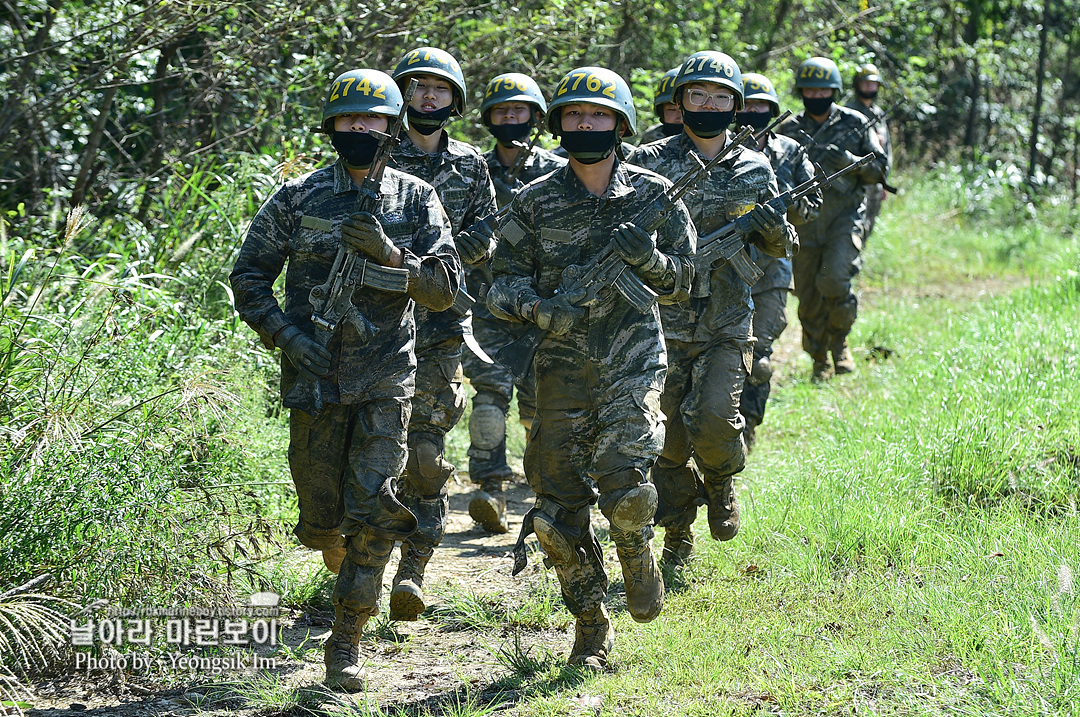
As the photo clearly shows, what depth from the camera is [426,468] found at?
19.3ft

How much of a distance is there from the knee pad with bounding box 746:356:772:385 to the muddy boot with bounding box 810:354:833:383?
3.58 meters

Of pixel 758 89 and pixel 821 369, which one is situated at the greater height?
pixel 758 89

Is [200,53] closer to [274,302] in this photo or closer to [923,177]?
[274,302]

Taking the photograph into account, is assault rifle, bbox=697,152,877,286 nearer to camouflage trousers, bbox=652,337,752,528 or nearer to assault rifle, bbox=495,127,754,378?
camouflage trousers, bbox=652,337,752,528

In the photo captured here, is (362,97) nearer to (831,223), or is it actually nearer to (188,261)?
(188,261)

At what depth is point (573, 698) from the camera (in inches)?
187

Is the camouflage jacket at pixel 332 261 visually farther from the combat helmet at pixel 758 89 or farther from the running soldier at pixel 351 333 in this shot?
the combat helmet at pixel 758 89

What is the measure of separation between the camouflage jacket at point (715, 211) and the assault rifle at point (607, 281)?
1.12m

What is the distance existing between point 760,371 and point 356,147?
3.16 meters

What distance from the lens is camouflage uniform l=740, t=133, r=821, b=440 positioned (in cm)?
722

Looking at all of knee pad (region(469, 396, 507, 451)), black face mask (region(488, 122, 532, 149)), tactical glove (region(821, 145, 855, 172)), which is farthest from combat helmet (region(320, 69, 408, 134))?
tactical glove (region(821, 145, 855, 172))

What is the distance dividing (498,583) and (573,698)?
175 cm

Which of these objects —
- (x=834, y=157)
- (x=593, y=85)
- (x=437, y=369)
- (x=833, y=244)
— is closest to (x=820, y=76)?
(x=834, y=157)

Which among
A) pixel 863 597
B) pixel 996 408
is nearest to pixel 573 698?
pixel 863 597
